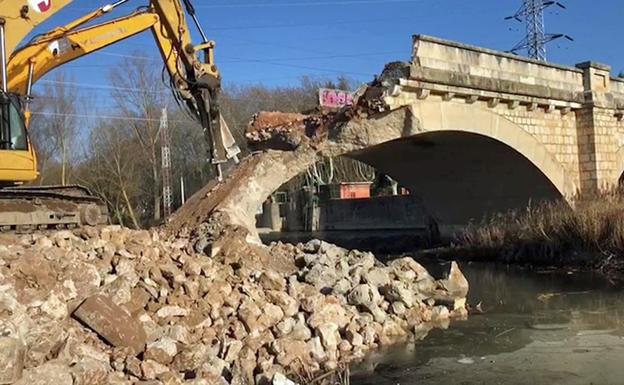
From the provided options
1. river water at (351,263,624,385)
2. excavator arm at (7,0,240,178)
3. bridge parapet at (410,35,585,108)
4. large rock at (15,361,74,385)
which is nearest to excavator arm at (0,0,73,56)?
excavator arm at (7,0,240,178)

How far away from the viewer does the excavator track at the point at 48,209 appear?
9594 millimetres

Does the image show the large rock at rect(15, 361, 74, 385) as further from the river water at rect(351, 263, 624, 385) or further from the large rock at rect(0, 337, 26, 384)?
the river water at rect(351, 263, 624, 385)

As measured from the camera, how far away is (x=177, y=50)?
1152 cm

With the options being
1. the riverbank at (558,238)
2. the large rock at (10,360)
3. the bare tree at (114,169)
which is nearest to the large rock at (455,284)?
the riverbank at (558,238)

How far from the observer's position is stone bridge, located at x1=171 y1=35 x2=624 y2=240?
1432cm

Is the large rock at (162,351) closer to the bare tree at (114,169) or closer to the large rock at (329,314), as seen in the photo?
the large rock at (329,314)

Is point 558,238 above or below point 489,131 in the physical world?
below

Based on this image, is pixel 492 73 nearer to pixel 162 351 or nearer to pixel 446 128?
pixel 446 128

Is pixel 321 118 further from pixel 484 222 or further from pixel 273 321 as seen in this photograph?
pixel 484 222

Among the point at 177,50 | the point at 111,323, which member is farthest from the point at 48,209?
the point at 111,323

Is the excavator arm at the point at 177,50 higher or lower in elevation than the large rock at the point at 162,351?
higher

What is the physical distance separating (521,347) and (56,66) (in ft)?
25.6

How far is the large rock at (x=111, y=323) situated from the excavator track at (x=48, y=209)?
3.38 meters

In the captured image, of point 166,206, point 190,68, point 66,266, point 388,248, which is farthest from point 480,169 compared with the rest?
point 166,206
